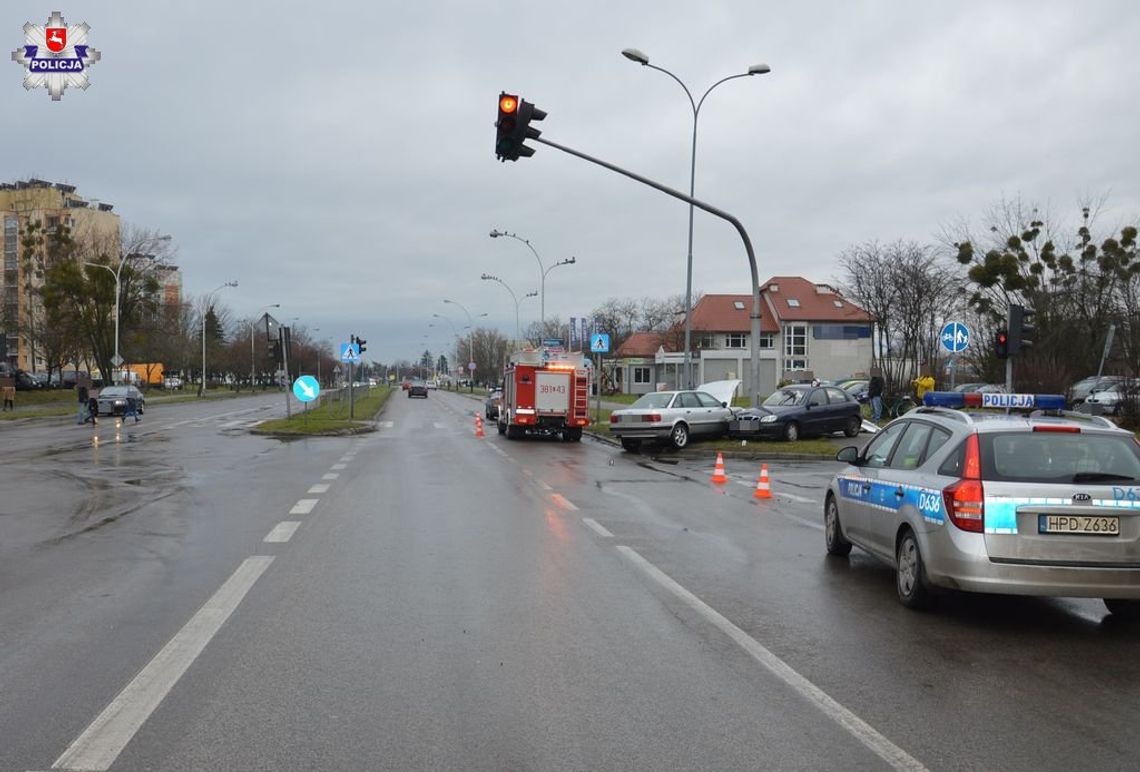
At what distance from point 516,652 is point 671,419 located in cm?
1875

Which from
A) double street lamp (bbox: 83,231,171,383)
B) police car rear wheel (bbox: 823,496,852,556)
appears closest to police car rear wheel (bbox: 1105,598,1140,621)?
police car rear wheel (bbox: 823,496,852,556)

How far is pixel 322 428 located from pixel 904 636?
85.8 feet

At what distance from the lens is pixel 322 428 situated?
3045 centimetres

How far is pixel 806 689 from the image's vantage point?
16.5ft

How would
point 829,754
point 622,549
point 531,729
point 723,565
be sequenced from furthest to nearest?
point 622,549
point 723,565
point 531,729
point 829,754

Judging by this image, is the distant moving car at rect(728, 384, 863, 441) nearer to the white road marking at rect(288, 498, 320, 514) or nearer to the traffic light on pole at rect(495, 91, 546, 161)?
the traffic light on pole at rect(495, 91, 546, 161)

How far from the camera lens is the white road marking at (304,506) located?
470 inches

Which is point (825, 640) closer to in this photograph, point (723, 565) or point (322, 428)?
point (723, 565)

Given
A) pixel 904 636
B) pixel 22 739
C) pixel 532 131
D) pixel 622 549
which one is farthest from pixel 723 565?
pixel 532 131

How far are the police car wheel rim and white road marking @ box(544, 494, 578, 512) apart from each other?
569 cm

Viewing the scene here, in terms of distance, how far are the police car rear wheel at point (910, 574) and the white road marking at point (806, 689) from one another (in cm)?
147

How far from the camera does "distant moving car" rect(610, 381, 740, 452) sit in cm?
2402

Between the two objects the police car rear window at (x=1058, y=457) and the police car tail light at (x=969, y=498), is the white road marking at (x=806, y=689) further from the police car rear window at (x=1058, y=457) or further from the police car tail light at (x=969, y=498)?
the police car rear window at (x=1058, y=457)

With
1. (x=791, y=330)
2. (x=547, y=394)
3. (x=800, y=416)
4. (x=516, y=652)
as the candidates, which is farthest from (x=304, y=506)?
(x=791, y=330)
